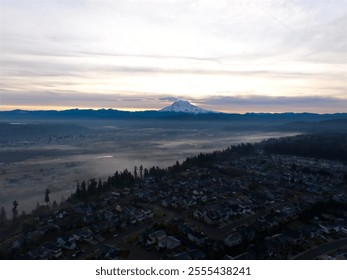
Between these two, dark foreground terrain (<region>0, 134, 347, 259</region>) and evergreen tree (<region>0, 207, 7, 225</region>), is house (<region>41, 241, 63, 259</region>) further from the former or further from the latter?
evergreen tree (<region>0, 207, 7, 225</region>)

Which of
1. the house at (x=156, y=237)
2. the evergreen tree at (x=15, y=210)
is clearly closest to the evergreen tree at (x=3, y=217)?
the evergreen tree at (x=15, y=210)

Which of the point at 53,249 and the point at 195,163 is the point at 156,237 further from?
the point at 195,163

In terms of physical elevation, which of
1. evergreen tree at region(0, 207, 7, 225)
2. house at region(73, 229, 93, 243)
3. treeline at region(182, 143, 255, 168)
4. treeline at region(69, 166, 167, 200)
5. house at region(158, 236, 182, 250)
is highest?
treeline at region(182, 143, 255, 168)

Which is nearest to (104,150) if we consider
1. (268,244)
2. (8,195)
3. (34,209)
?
(8,195)

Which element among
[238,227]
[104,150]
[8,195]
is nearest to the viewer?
[238,227]

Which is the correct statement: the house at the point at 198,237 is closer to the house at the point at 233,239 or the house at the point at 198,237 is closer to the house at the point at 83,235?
the house at the point at 233,239

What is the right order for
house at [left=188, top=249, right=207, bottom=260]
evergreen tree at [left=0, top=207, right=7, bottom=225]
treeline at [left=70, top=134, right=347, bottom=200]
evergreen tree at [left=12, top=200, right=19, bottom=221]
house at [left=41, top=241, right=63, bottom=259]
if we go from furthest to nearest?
treeline at [left=70, top=134, right=347, bottom=200]
evergreen tree at [left=12, top=200, right=19, bottom=221]
evergreen tree at [left=0, top=207, right=7, bottom=225]
house at [left=41, top=241, right=63, bottom=259]
house at [left=188, top=249, right=207, bottom=260]

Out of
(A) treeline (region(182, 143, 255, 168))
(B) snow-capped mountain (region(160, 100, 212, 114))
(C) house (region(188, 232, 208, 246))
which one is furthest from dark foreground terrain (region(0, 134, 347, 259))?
(B) snow-capped mountain (region(160, 100, 212, 114))

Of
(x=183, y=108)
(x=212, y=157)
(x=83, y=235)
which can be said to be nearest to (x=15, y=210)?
(x=83, y=235)

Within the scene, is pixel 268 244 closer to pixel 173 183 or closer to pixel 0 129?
pixel 173 183
